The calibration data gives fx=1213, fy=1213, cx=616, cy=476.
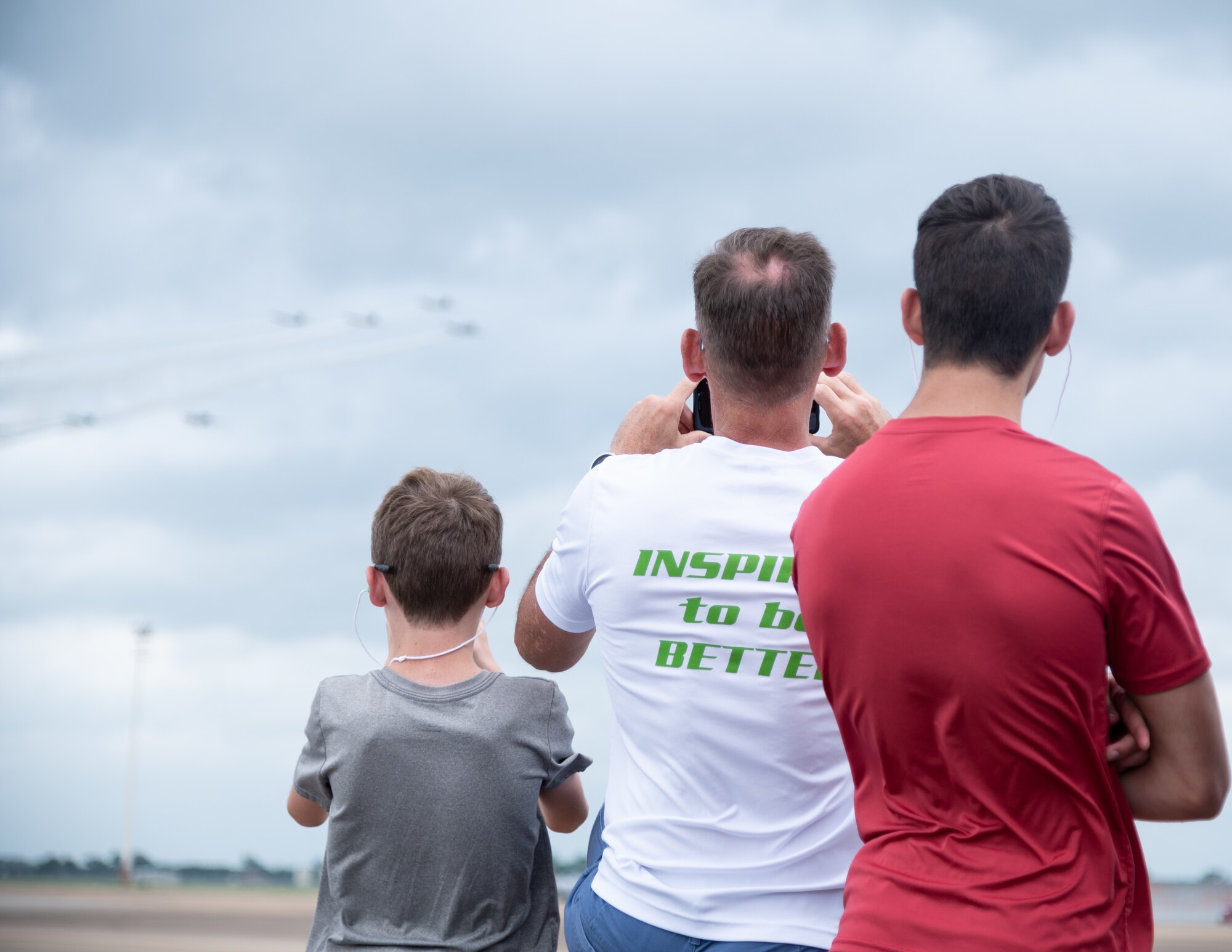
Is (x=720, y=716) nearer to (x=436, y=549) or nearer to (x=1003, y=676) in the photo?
(x=1003, y=676)

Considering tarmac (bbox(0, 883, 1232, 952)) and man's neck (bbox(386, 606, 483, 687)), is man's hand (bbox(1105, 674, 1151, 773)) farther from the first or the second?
A: tarmac (bbox(0, 883, 1232, 952))

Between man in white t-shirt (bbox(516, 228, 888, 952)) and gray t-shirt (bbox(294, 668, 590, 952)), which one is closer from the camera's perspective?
man in white t-shirt (bbox(516, 228, 888, 952))

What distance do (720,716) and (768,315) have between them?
1.18m

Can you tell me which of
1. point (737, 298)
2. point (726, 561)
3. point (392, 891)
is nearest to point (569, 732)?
point (392, 891)

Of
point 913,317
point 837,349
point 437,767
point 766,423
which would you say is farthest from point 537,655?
point 913,317

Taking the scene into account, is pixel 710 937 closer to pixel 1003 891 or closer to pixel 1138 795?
pixel 1003 891

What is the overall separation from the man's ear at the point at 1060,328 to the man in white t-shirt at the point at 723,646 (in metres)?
0.78

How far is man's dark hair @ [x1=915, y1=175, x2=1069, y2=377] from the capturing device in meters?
3.01

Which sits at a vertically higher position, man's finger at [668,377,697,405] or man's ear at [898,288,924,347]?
man's ear at [898,288,924,347]

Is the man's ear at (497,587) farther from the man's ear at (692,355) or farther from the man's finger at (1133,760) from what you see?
the man's finger at (1133,760)

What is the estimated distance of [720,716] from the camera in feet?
11.1

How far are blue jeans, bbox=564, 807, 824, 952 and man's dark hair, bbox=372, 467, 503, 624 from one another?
45.0 inches

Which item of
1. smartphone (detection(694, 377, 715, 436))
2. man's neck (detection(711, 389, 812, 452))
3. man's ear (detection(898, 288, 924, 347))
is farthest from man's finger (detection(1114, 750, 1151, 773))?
smartphone (detection(694, 377, 715, 436))

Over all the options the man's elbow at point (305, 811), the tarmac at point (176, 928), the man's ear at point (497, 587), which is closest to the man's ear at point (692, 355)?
the man's ear at point (497, 587)
